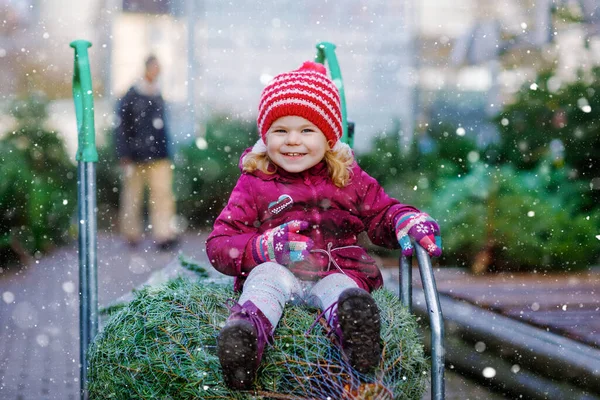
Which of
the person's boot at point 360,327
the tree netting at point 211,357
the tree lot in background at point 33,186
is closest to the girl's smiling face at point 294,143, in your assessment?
the tree netting at point 211,357

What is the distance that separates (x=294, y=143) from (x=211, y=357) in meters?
0.93

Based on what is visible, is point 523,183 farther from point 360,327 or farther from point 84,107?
point 360,327

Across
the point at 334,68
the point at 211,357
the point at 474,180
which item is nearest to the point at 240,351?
the point at 211,357

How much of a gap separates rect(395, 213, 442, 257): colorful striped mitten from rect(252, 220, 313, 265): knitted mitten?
351 mm

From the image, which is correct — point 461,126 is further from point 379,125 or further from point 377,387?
point 377,387

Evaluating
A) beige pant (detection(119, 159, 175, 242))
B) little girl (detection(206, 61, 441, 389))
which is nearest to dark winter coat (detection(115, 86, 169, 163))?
beige pant (detection(119, 159, 175, 242))

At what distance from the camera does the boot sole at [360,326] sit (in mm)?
2025

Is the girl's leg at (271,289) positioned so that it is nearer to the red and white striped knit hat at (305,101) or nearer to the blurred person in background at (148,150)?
the red and white striped knit hat at (305,101)

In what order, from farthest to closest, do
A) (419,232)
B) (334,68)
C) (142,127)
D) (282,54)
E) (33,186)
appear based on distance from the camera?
(282,54)
(142,127)
(33,186)
(334,68)
(419,232)

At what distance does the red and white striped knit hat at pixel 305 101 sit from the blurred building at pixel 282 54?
22.4 feet

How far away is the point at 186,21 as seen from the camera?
39.2 feet

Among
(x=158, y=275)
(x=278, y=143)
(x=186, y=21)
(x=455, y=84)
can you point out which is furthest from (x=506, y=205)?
(x=186, y=21)

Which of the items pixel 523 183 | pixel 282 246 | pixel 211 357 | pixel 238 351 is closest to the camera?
pixel 238 351

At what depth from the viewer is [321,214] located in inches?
114
